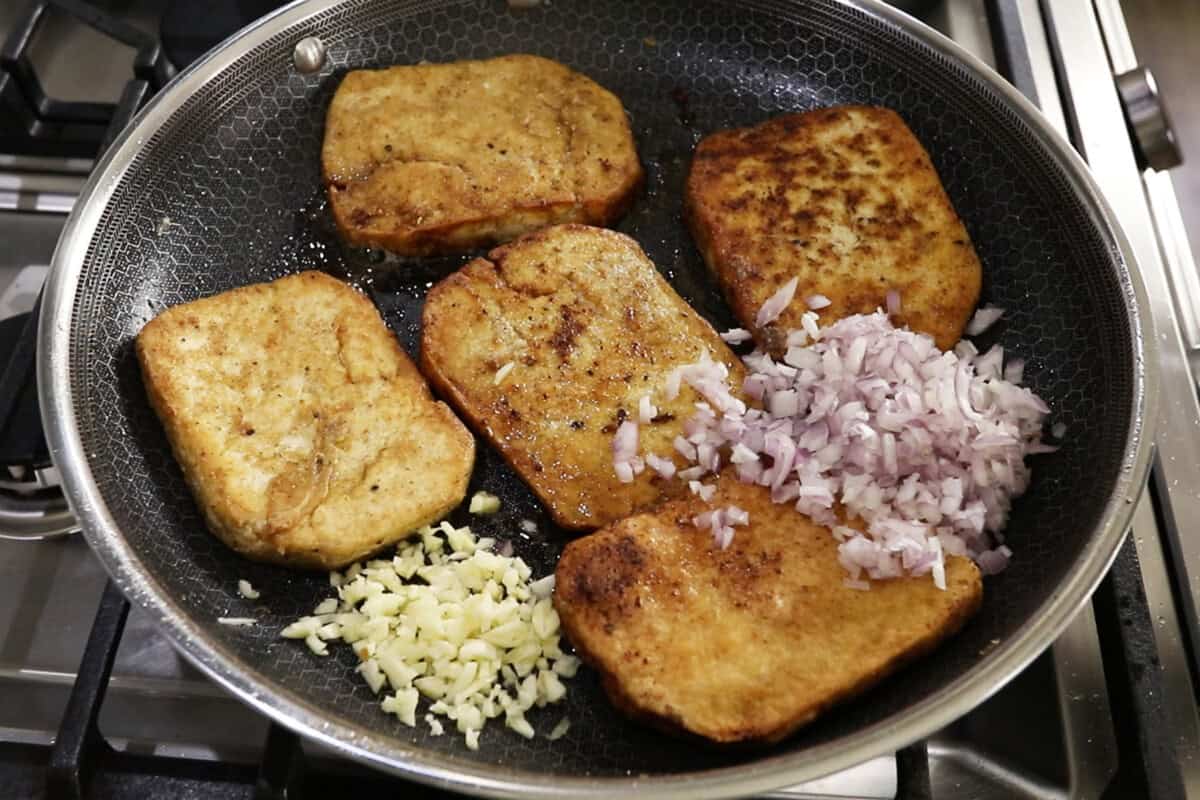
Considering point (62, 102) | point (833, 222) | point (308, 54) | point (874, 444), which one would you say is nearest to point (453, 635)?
point (874, 444)

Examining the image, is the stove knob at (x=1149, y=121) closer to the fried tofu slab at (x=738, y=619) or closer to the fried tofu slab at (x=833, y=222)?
the fried tofu slab at (x=833, y=222)

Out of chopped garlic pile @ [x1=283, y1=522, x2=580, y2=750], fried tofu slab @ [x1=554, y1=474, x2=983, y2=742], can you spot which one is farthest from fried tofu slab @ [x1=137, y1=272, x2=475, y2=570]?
fried tofu slab @ [x1=554, y1=474, x2=983, y2=742]

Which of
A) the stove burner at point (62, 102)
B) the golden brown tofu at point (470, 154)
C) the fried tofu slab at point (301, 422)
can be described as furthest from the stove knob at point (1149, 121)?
the stove burner at point (62, 102)

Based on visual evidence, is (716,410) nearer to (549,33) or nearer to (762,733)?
(762,733)

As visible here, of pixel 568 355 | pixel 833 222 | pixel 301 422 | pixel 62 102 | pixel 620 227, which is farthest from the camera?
pixel 62 102

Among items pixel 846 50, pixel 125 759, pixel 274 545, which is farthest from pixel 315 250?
pixel 846 50

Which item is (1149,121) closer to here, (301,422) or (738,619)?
(738,619)
